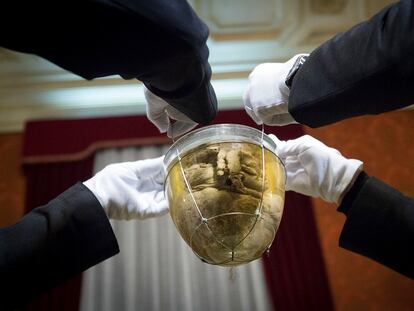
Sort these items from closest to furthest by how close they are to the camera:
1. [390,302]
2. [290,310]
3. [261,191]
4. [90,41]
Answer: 1. [90,41]
2. [261,191]
3. [290,310]
4. [390,302]

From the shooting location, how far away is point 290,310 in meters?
1.68

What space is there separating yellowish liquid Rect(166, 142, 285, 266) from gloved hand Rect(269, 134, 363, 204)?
155mm

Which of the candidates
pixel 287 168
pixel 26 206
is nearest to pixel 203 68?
pixel 287 168

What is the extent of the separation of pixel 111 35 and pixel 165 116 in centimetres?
35

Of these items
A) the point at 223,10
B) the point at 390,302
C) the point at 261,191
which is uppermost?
the point at 261,191

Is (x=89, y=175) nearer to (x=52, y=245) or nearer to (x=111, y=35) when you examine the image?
(x=52, y=245)

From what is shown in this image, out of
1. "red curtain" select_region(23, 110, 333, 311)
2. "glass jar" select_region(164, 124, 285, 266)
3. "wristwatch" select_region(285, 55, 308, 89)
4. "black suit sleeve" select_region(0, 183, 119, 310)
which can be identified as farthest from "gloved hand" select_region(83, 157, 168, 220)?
"red curtain" select_region(23, 110, 333, 311)

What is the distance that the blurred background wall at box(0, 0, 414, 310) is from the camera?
183 centimetres

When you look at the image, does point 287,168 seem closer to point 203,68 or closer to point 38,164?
point 203,68

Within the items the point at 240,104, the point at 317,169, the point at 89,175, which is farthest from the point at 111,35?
the point at 240,104

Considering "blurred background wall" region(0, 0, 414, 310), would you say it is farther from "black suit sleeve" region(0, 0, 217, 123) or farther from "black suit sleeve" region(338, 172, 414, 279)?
"black suit sleeve" region(0, 0, 217, 123)

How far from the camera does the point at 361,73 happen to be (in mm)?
681

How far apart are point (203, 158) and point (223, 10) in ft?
3.85

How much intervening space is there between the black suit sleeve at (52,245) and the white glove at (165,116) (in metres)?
0.17
